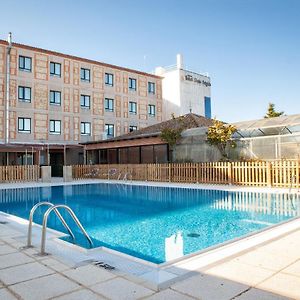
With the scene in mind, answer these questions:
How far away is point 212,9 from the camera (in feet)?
42.0

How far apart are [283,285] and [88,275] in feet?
6.97

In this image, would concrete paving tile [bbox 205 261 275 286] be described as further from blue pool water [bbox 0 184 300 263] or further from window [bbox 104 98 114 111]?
window [bbox 104 98 114 111]

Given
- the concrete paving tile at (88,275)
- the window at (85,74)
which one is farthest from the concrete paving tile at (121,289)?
the window at (85,74)

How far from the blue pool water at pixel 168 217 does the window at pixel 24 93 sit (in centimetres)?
1497

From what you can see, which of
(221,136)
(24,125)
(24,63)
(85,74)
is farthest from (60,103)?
(221,136)

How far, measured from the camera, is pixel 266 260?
3.98m

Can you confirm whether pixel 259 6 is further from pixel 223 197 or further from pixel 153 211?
pixel 153 211

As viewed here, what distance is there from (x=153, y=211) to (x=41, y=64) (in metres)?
21.9

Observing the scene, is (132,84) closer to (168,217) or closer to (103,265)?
(168,217)

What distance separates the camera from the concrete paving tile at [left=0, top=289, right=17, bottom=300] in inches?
119

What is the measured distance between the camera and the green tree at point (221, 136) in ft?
55.7

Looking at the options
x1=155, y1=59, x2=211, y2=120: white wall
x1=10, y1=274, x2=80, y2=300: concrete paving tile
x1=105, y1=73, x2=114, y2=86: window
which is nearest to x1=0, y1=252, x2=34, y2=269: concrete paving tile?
x1=10, y1=274, x2=80, y2=300: concrete paving tile

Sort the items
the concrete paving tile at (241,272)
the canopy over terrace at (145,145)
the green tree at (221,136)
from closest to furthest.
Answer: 1. the concrete paving tile at (241,272)
2. the green tree at (221,136)
3. the canopy over terrace at (145,145)

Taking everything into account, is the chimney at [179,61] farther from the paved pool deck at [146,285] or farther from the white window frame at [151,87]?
the paved pool deck at [146,285]
